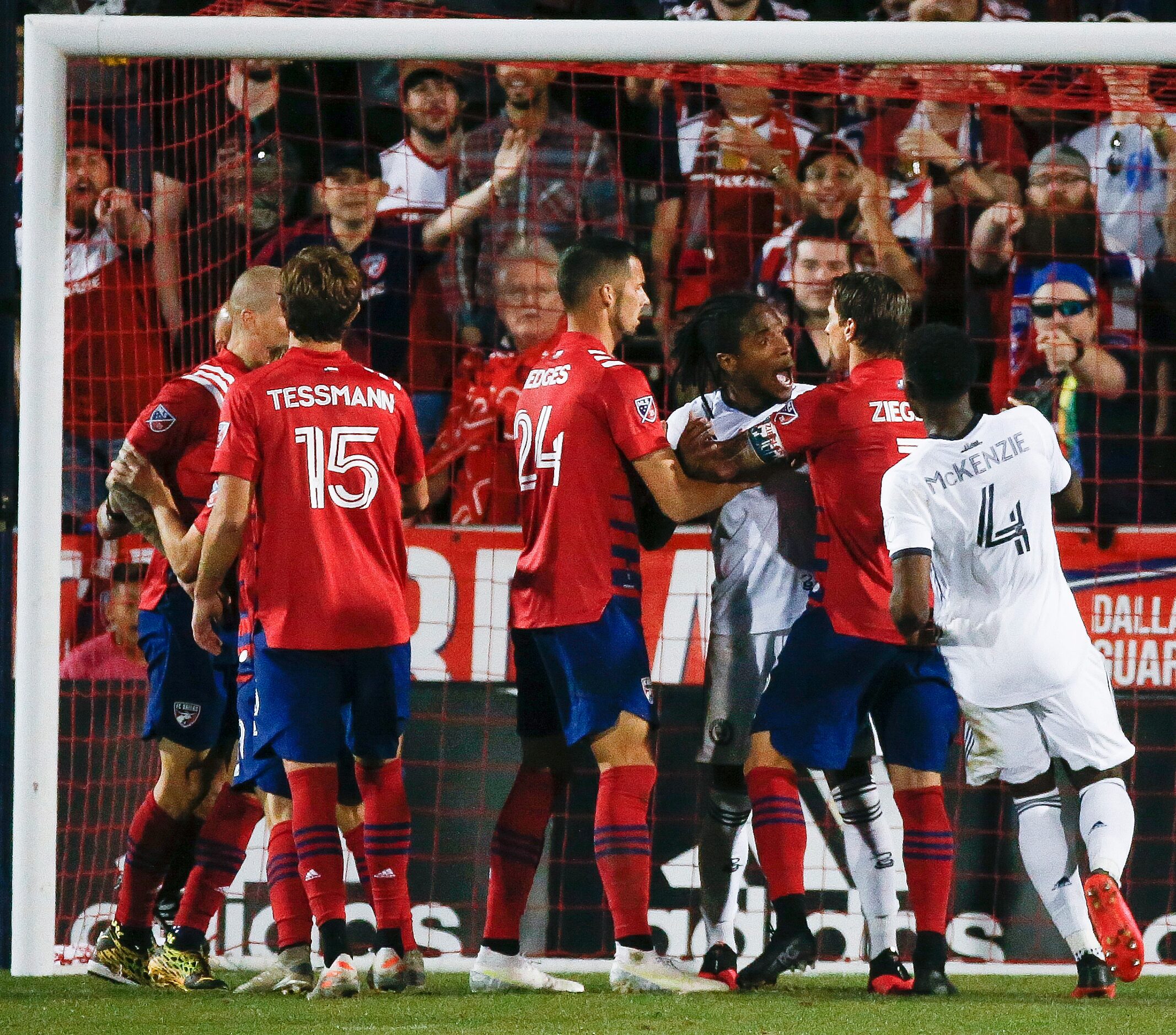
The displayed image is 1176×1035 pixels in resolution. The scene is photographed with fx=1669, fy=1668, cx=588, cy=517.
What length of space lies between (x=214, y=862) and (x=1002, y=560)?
7.66 feet

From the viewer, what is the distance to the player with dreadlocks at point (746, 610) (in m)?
4.61

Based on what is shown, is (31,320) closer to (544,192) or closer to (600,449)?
(600,449)

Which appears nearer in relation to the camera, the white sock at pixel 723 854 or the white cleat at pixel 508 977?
the white cleat at pixel 508 977

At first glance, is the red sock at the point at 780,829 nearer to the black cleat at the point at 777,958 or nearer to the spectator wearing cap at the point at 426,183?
the black cleat at the point at 777,958

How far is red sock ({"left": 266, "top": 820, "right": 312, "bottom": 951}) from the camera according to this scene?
4.29 metres

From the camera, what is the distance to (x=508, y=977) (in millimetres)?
4402

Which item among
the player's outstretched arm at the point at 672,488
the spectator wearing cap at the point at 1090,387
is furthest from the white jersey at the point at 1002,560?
the spectator wearing cap at the point at 1090,387

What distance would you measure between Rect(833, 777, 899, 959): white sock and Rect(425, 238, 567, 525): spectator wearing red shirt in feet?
7.13

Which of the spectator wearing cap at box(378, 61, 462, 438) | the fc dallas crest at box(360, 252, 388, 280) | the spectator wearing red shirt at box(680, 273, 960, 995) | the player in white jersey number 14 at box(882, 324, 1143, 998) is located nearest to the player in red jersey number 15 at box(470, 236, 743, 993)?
the spectator wearing red shirt at box(680, 273, 960, 995)

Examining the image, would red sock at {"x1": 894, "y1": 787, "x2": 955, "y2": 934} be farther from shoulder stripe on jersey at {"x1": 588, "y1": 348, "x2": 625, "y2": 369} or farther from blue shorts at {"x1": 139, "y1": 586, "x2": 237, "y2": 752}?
blue shorts at {"x1": 139, "y1": 586, "x2": 237, "y2": 752}

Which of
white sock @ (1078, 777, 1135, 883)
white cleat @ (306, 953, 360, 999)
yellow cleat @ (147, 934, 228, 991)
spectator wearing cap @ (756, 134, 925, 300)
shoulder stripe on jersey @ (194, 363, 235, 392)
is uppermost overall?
spectator wearing cap @ (756, 134, 925, 300)

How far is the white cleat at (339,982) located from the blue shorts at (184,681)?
2.91 ft

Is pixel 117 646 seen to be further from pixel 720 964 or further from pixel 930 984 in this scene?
pixel 930 984

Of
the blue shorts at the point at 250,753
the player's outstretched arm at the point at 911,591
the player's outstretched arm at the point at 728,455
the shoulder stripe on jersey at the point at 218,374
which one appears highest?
the shoulder stripe on jersey at the point at 218,374
